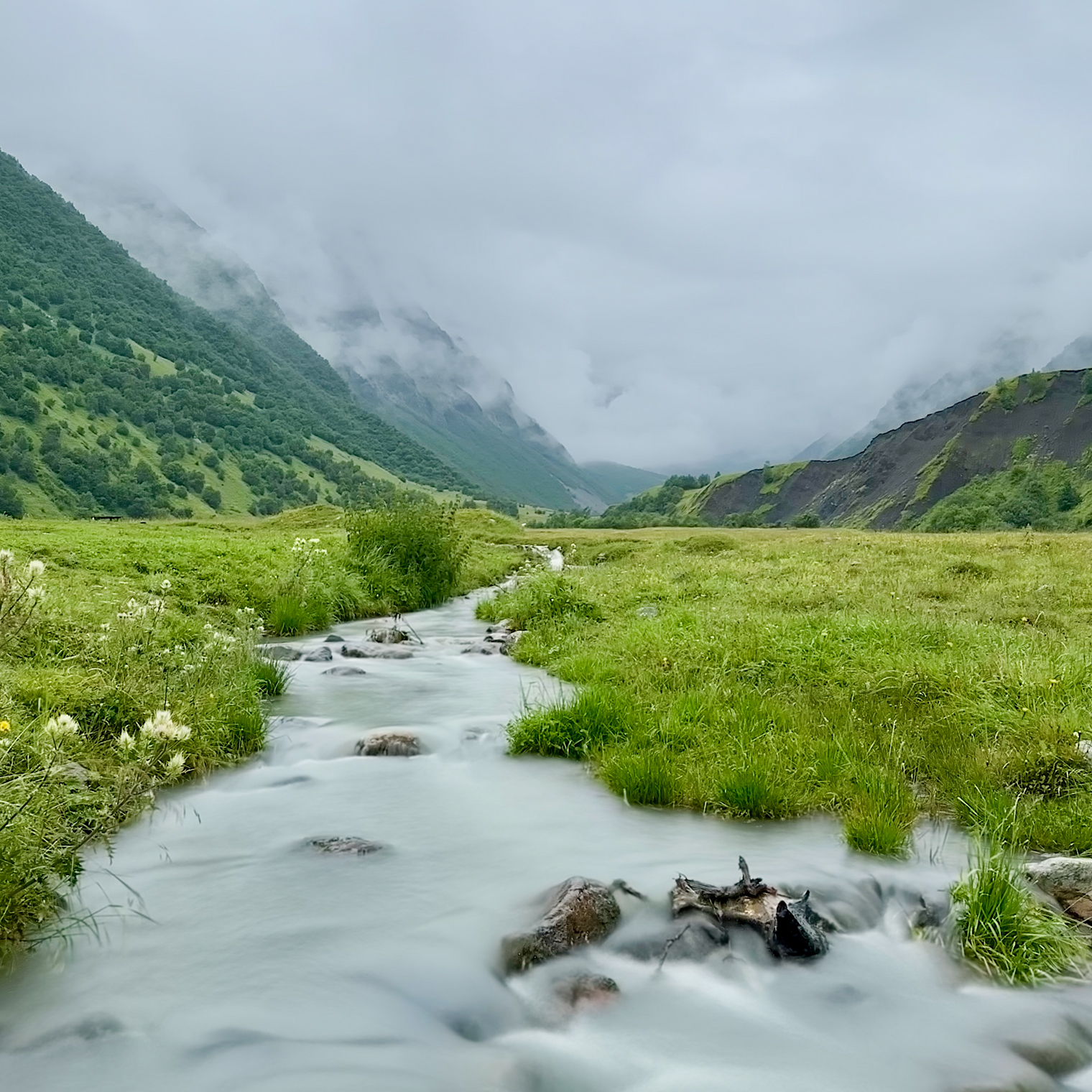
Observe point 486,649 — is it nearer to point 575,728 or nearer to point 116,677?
point 575,728

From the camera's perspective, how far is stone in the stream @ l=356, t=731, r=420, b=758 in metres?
10.8

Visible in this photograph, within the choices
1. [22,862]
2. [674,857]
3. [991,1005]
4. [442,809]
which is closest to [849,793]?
[674,857]

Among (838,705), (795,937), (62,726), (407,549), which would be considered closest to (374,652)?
(838,705)

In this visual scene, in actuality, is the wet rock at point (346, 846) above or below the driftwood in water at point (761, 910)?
below

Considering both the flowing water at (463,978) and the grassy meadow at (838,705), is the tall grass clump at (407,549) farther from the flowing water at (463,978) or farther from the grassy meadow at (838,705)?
the flowing water at (463,978)

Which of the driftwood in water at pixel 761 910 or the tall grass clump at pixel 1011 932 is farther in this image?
the driftwood in water at pixel 761 910

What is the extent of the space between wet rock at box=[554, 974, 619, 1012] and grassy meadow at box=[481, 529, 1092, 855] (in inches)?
126

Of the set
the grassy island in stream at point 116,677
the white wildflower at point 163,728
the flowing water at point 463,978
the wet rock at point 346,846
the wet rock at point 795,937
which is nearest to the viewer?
the flowing water at point 463,978


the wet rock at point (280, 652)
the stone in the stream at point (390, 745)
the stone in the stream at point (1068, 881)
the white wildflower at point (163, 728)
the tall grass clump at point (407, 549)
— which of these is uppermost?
the tall grass clump at point (407, 549)

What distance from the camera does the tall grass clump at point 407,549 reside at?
25856mm

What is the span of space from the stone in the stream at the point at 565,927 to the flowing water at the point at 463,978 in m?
0.12

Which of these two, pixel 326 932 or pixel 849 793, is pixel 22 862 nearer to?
pixel 326 932

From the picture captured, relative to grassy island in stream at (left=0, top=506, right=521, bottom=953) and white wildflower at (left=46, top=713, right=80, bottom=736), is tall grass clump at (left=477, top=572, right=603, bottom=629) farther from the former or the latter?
white wildflower at (left=46, top=713, right=80, bottom=736)

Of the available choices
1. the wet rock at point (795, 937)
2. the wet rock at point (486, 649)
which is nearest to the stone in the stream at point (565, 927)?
the wet rock at point (795, 937)
